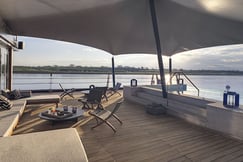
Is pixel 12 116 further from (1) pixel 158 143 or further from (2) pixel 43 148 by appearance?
(1) pixel 158 143

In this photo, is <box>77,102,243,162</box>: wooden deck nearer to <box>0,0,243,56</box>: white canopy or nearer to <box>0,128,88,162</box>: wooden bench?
<box>0,128,88,162</box>: wooden bench

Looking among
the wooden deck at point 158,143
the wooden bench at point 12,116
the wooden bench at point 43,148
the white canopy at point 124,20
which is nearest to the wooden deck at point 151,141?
the wooden deck at point 158,143

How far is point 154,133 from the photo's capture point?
→ 306 cm

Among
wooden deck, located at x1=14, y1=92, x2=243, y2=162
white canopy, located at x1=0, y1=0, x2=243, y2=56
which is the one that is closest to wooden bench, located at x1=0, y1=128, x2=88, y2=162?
wooden deck, located at x1=14, y1=92, x2=243, y2=162

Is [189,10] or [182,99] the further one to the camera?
[182,99]

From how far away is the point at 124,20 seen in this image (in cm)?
496

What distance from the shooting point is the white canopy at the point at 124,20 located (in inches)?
144

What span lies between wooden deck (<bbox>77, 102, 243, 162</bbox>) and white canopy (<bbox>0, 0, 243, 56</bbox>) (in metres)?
2.53

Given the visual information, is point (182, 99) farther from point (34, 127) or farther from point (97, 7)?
point (34, 127)

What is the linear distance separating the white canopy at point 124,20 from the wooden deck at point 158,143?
253 cm

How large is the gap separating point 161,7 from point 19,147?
13.7 ft

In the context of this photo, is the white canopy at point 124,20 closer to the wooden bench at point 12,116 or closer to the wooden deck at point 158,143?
the wooden bench at point 12,116

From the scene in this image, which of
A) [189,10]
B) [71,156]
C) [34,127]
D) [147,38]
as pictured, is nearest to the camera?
[71,156]

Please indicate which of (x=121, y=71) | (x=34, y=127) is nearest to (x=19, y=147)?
(x=34, y=127)
